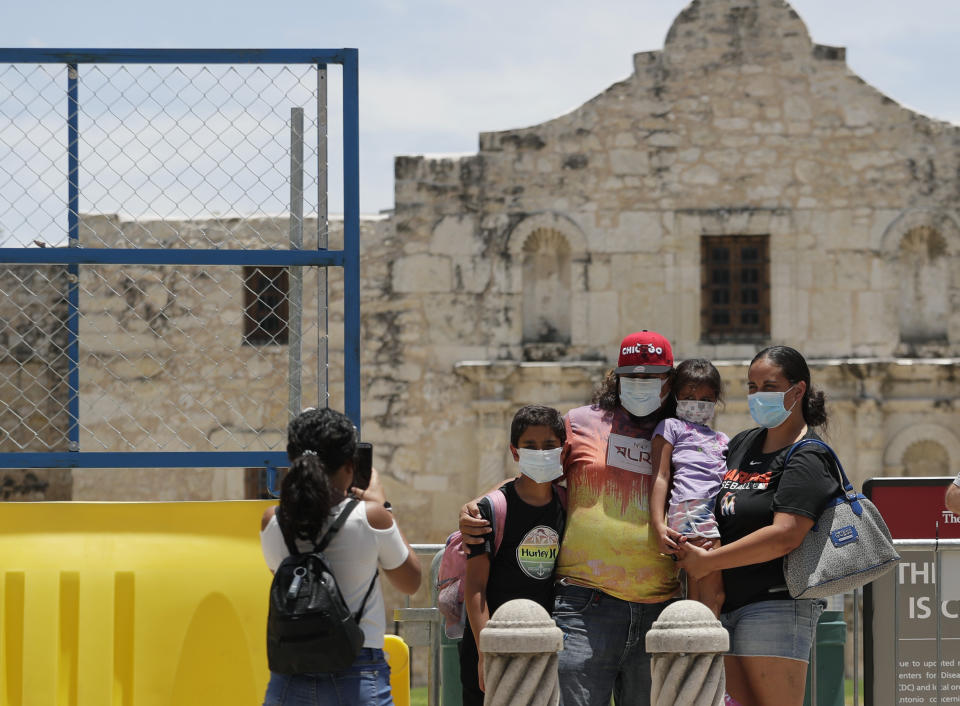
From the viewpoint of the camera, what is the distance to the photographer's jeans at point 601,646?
416 centimetres

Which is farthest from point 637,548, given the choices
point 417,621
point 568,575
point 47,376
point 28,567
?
point 47,376

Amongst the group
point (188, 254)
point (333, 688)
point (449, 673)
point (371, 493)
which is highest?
point (188, 254)

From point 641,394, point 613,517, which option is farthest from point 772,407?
point 613,517

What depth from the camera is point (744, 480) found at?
14.1 feet

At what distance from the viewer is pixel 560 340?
12.8 metres

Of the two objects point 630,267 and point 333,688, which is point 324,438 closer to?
point 333,688

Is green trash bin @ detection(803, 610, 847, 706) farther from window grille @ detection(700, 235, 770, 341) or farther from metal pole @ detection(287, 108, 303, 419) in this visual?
window grille @ detection(700, 235, 770, 341)

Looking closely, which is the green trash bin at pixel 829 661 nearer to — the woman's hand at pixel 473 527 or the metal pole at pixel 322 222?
A: the woman's hand at pixel 473 527

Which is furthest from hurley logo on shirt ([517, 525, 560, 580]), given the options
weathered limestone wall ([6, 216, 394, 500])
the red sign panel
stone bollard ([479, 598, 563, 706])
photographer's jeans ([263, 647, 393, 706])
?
weathered limestone wall ([6, 216, 394, 500])

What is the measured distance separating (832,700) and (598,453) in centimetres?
193

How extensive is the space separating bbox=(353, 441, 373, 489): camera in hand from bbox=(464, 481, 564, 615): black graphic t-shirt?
49cm

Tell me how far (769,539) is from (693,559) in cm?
26

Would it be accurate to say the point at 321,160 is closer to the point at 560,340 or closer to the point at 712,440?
the point at 712,440

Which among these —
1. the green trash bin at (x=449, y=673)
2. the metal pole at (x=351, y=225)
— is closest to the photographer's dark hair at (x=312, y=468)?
the metal pole at (x=351, y=225)
